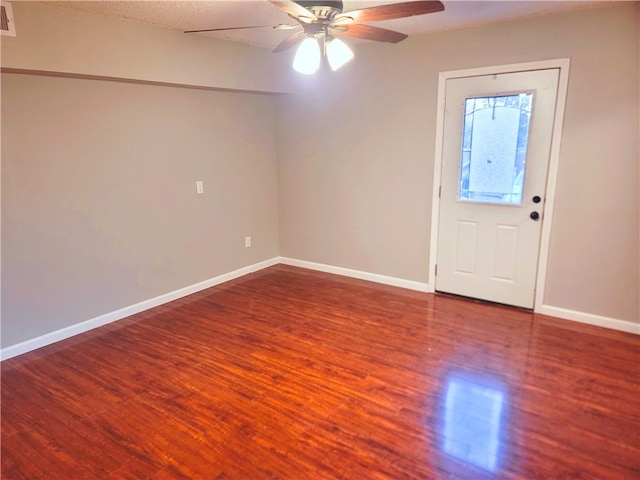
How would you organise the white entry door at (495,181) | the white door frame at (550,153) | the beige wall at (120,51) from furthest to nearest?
the white entry door at (495,181), the white door frame at (550,153), the beige wall at (120,51)

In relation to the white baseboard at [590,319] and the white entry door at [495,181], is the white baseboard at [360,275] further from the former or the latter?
the white baseboard at [590,319]

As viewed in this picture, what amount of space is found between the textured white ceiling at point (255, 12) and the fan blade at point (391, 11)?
25.3 inches

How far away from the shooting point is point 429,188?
153 inches

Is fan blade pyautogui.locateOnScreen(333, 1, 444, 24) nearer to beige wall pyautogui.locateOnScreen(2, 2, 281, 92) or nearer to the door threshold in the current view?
beige wall pyautogui.locateOnScreen(2, 2, 281, 92)

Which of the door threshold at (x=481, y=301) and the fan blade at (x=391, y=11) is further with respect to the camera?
the door threshold at (x=481, y=301)

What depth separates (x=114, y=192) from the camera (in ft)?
11.1

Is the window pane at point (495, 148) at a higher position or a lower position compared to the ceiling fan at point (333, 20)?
lower

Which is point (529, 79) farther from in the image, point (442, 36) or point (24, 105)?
point (24, 105)

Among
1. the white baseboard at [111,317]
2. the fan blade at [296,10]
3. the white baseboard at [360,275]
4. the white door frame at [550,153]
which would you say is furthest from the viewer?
the white baseboard at [360,275]

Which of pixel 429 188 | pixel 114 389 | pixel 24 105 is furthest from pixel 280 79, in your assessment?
pixel 114 389

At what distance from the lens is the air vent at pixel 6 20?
7.80 ft

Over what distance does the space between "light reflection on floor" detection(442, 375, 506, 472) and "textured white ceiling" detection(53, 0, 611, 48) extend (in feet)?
8.19

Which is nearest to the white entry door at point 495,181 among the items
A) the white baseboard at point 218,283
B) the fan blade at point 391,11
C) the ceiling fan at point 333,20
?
the white baseboard at point 218,283

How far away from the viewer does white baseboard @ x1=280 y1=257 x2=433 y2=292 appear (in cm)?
417
